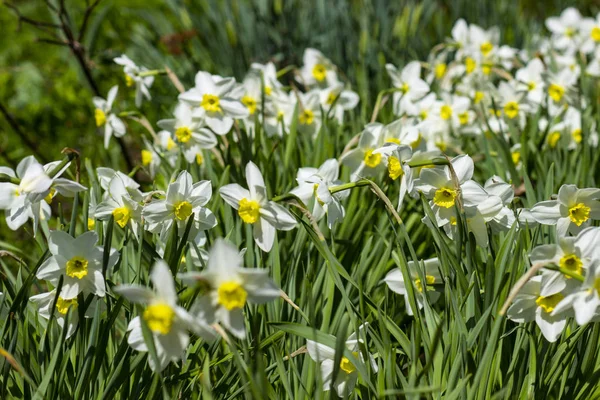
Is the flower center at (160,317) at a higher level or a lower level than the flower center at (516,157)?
higher

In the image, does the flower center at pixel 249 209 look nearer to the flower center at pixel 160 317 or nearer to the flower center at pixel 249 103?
the flower center at pixel 160 317

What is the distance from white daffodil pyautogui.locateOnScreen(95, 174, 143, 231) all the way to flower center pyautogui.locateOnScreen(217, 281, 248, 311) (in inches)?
21.2

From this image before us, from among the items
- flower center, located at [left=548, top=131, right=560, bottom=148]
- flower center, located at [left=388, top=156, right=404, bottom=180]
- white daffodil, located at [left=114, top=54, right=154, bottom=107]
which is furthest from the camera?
flower center, located at [left=548, top=131, right=560, bottom=148]

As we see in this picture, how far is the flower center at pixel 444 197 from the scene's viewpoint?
1.42m

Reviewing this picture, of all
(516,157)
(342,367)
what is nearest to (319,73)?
(516,157)

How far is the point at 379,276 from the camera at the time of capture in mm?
1787

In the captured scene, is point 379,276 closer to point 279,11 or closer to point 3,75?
point 279,11

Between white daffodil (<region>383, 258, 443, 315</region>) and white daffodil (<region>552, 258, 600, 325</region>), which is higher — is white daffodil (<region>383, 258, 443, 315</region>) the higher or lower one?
the lower one

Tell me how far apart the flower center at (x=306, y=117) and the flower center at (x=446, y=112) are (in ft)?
1.81

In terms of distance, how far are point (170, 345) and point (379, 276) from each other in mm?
840

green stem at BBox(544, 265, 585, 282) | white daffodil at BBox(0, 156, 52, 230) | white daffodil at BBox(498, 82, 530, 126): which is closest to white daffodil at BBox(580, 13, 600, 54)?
white daffodil at BBox(498, 82, 530, 126)

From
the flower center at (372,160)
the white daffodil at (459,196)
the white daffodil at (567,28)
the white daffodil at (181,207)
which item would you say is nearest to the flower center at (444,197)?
the white daffodil at (459,196)

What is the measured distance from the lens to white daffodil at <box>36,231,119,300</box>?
1.29 metres

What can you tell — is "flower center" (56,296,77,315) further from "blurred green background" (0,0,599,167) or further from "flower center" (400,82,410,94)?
"blurred green background" (0,0,599,167)
